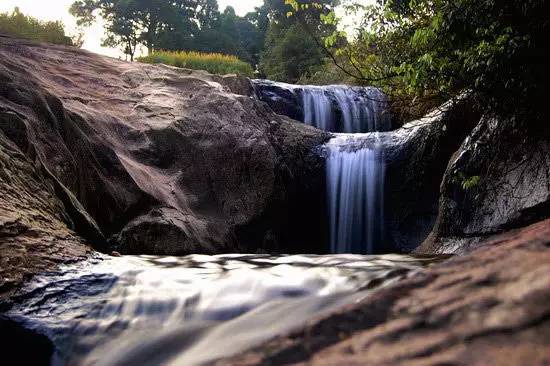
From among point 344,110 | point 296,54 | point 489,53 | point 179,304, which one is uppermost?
point 296,54

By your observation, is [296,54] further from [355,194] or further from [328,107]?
[355,194]

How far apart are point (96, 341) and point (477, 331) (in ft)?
6.22

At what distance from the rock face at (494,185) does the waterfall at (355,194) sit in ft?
7.91

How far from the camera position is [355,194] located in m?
8.57

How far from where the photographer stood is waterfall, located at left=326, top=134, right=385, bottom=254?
8438 millimetres

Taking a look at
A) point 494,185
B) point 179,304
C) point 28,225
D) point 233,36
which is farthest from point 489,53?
point 233,36

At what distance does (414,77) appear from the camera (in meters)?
4.52

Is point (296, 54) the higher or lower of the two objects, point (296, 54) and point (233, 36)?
the lower

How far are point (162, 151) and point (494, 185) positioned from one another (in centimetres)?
459

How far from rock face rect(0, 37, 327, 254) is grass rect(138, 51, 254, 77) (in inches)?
276

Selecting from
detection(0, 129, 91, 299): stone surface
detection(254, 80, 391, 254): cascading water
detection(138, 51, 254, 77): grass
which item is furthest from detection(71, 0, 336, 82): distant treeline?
detection(0, 129, 91, 299): stone surface

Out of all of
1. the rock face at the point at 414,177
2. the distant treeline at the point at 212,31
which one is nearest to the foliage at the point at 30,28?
the rock face at the point at 414,177

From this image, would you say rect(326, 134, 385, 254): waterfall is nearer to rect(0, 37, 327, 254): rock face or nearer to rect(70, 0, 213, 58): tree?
rect(0, 37, 327, 254): rock face

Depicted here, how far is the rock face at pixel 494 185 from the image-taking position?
4.54 meters
